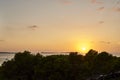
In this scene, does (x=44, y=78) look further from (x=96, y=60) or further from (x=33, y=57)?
(x=96, y=60)

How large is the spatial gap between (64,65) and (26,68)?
10.8 metres

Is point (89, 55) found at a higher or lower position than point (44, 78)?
higher

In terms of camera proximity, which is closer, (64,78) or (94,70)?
(64,78)

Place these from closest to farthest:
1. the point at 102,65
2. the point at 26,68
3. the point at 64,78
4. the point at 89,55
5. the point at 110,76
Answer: the point at 110,76
the point at 64,78
the point at 26,68
the point at 102,65
the point at 89,55

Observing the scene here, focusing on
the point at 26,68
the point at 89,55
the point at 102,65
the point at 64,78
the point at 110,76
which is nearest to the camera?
the point at 110,76

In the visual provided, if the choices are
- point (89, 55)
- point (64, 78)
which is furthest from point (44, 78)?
point (89, 55)

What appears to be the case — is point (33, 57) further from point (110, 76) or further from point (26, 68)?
point (110, 76)

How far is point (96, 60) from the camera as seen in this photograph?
84250mm

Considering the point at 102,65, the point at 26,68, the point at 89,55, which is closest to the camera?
the point at 26,68

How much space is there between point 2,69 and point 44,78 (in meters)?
13.1

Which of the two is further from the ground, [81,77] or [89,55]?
[89,55]

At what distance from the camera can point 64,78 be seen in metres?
67.8

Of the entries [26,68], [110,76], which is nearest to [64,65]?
[26,68]

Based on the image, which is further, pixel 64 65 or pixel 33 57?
pixel 33 57
